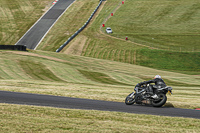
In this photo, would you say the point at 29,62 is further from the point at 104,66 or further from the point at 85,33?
the point at 85,33

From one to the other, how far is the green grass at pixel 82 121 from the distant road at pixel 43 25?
58.4 metres

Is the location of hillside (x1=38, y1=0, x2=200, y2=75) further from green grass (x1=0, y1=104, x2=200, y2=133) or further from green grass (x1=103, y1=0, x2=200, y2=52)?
green grass (x1=0, y1=104, x2=200, y2=133)

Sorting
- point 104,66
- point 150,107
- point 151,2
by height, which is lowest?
point 104,66

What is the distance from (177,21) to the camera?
90188 mm

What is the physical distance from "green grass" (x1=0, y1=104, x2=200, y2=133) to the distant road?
191 ft

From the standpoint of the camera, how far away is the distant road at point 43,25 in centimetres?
7362

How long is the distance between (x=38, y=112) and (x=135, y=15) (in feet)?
280

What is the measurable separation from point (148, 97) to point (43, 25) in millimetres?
73121

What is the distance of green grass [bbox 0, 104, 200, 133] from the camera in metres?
10.6

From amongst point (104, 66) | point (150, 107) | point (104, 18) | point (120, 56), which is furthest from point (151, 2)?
point (150, 107)

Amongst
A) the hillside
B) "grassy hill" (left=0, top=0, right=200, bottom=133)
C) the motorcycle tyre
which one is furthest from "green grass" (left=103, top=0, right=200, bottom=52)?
the motorcycle tyre

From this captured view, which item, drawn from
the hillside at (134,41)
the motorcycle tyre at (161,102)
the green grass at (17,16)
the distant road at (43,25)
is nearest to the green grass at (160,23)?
the hillside at (134,41)

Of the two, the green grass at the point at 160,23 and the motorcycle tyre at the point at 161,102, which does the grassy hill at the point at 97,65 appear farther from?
the motorcycle tyre at the point at 161,102

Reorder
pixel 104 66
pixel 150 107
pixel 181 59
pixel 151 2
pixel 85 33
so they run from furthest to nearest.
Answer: pixel 151 2 → pixel 85 33 → pixel 181 59 → pixel 104 66 → pixel 150 107
